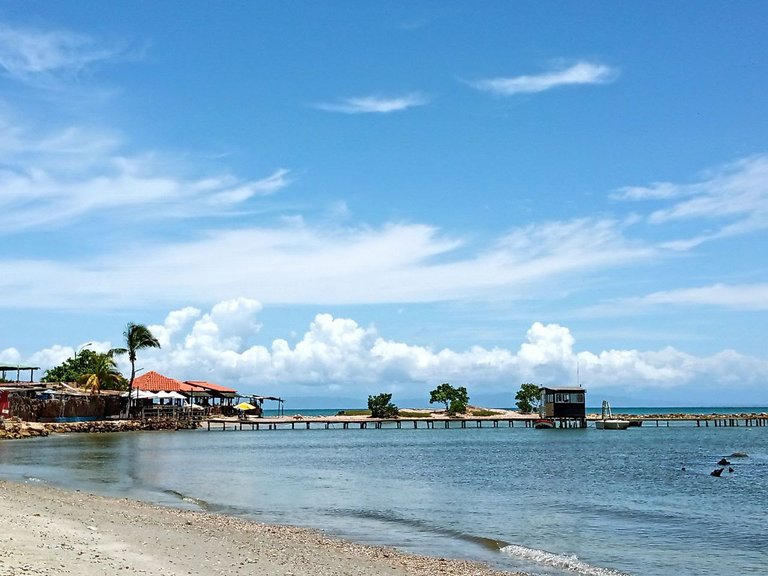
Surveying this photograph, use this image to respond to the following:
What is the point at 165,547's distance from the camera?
1680 centimetres

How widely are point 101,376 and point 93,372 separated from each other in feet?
8.63

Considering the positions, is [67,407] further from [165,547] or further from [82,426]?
[165,547]

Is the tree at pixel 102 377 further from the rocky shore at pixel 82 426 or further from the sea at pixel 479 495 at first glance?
the sea at pixel 479 495

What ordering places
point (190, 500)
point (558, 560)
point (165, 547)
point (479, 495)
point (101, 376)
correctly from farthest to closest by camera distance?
1. point (101, 376)
2. point (479, 495)
3. point (190, 500)
4. point (558, 560)
5. point (165, 547)

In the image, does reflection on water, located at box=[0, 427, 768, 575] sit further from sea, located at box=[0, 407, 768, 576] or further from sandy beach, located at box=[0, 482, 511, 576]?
sandy beach, located at box=[0, 482, 511, 576]

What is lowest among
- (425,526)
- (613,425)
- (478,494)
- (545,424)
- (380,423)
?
(380,423)

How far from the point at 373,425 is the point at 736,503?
96928 mm

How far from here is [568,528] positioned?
2538cm

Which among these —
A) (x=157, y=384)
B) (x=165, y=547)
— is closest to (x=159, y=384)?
(x=157, y=384)

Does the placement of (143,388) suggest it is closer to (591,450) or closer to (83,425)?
(83,425)

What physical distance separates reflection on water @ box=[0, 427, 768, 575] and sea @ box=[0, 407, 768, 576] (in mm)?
77

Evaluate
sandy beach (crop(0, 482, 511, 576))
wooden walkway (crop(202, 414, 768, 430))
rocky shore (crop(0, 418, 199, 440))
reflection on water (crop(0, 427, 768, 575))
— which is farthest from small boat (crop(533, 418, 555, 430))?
sandy beach (crop(0, 482, 511, 576))

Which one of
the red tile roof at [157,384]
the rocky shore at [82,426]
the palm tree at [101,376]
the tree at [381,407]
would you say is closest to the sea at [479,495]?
the rocky shore at [82,426]

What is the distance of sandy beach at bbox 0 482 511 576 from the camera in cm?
1391
